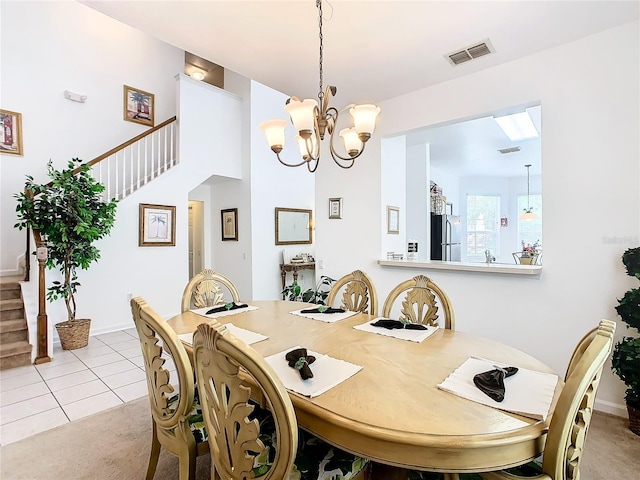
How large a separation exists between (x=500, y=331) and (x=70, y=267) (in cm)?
478

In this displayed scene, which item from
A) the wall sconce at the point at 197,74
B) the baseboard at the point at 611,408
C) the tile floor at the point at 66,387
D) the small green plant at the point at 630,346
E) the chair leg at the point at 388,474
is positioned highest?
the wall sconce at the point at 197,74

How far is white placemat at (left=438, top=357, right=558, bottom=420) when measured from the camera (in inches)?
39.7

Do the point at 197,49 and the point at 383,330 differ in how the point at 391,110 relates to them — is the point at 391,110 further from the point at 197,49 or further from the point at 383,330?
the point at 383,330

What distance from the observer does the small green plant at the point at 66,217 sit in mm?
3615

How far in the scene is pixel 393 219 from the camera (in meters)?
3.95

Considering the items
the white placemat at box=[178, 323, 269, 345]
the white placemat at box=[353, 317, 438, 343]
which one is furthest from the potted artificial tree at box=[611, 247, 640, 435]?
the white placemat at box=[178, 323, 269, 345]

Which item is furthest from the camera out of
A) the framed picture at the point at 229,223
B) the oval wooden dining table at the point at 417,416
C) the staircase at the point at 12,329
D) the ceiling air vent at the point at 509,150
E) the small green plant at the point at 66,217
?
the framed picture at the point at 229,223

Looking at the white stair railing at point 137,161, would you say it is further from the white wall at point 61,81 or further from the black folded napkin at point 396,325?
the black folded napkin at point 396,325

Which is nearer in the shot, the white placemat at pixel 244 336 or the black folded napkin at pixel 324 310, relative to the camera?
the white placemat at pixel 244 336

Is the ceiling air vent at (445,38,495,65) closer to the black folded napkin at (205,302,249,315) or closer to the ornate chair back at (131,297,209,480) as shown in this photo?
the black folded napkin at (205,302,249,315)

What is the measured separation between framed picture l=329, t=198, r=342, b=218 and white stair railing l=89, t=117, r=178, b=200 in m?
3.02

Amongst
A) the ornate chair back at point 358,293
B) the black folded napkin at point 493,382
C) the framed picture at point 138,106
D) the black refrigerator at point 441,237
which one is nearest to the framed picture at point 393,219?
the ornate chair back at point 358,293

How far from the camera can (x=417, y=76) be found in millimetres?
3010

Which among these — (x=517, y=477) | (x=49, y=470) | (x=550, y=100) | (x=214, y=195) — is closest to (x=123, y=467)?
(x=49, y=470)
